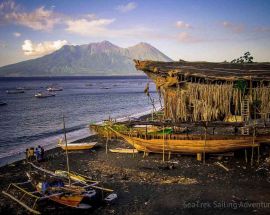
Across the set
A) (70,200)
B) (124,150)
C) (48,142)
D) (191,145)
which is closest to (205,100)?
(191,145)

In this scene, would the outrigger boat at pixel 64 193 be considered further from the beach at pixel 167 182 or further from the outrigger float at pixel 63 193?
the beach at pixel 167 182

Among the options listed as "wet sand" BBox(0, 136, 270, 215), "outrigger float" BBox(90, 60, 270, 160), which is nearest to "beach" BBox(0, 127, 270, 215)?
"wet sand" BBox(0, 136, 270, 215)

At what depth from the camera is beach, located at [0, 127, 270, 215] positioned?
1341cm

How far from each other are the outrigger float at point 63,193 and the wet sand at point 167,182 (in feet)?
1.18

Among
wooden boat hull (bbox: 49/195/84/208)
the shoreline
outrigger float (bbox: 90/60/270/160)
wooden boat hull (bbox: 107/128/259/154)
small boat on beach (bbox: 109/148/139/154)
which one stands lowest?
the shoreline

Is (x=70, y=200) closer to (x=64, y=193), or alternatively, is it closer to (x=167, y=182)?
(x=64, y=193)

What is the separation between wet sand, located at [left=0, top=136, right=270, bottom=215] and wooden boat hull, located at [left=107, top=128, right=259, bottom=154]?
0.73m

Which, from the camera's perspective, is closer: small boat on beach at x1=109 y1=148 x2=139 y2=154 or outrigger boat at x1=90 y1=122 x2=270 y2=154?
outrigger boat at x1=90 y1=122 x2=270 y2=154

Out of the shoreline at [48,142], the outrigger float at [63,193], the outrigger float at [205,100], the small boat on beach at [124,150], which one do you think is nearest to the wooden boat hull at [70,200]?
the outrigger float at [63,193]

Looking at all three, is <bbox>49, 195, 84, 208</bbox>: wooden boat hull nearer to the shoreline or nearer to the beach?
the beach

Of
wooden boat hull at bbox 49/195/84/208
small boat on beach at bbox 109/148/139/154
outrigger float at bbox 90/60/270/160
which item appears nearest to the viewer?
wooden boat hull at bbox 49/195/84/208

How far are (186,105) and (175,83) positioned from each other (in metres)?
2.12

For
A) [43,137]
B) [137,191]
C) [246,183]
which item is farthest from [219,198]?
[43,137]

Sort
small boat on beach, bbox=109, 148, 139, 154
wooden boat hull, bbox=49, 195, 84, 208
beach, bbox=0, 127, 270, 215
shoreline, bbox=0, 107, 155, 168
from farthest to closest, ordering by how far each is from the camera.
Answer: shoreline, bbox=0, 107, 155, 168 < small boat on beach, bbox=109, 148, 139, 154 < beach, bbox=0, 127, 270, 215 < wooden boat hull, bbox=49, 195, 84, 208
